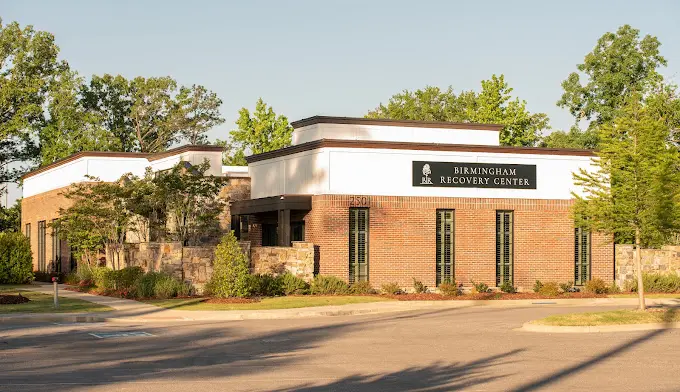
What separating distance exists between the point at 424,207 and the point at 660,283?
1073 cm

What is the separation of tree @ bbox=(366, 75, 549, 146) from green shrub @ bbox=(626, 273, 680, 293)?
2186 cm

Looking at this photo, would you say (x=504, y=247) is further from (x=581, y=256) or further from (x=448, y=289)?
(x=448, y=289)

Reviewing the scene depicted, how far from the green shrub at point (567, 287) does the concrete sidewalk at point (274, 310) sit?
279 cm

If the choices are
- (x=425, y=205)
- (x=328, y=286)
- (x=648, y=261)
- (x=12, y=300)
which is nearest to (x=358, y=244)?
(x=328, y=286)

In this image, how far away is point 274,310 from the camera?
31.9 m

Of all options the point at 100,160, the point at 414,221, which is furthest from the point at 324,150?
the point at 100,160

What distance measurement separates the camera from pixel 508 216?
1662 inches

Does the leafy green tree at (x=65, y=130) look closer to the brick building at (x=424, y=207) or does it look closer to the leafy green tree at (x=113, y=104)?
the leafy green tree at (x=113, y=104)

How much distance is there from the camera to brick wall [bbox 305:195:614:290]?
3962 cm

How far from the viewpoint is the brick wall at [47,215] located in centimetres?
5181

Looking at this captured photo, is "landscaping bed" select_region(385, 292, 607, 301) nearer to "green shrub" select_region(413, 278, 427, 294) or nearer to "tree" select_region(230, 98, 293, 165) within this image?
"green shrub" select_region(413, 278, 427, 294)

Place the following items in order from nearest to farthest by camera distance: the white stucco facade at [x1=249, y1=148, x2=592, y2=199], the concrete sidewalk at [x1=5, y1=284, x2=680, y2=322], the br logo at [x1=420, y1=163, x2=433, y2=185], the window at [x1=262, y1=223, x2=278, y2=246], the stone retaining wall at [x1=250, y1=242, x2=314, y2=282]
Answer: the concrete sidewalk at [x1=5, y1=284, x2=680, y2=322] < the stone retaining wall at [x1=250, y1=242, x2=314, y2=282] < the white stucco facade at [x1=249, y1=148, x2=592, y2=199] < the br logo at [x1=420, y1=163, x2=433, y2=185] < the window at [x1=262, y1=223, x2=278, y2=246]

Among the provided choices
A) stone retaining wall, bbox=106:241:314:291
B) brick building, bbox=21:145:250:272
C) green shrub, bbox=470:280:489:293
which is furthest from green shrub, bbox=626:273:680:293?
brick building, bbox=21:145:250:272

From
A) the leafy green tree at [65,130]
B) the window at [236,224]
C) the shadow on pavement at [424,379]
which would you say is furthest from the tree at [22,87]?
the shadow on pavement at [424,379]
